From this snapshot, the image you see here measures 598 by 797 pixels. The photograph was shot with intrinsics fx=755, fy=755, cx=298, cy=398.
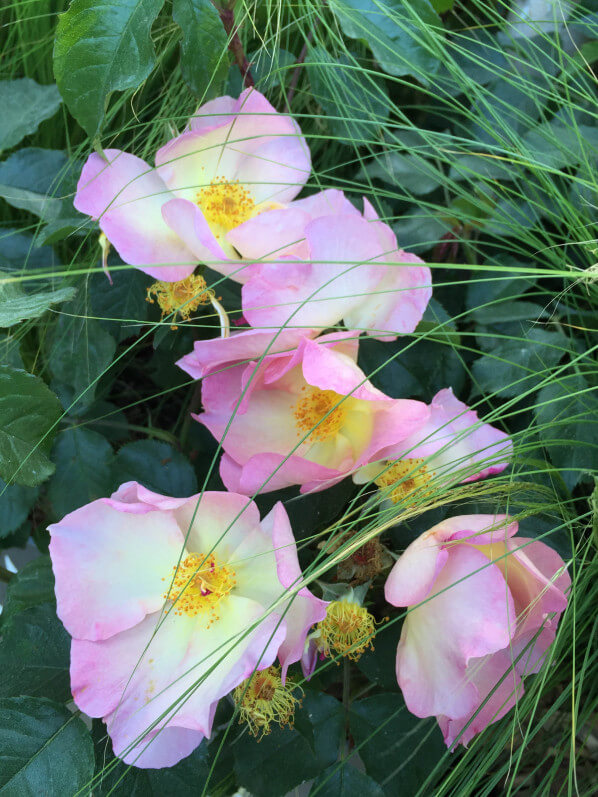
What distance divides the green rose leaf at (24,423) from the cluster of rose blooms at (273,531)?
3.5 inches

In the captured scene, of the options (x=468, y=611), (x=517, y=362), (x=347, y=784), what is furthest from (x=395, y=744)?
(x=517, y=362)

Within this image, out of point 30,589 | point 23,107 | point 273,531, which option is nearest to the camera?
point 273,531

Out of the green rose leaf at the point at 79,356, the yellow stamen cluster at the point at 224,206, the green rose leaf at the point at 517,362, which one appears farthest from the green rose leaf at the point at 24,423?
the green rose leaf at the point at 517,362

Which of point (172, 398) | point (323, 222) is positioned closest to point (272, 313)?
point (323, 222)

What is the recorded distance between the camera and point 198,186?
16.4 inches

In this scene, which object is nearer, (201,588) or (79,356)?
(201,588)

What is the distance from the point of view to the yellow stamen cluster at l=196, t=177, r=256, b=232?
41cm

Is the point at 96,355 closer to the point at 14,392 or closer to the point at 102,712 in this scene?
the point at 14,392

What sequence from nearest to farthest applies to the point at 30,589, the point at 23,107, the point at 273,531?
the point at 273,531 → the point at 30,589 → the point at 23,107

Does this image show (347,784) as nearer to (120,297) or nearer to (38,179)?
(120,297)

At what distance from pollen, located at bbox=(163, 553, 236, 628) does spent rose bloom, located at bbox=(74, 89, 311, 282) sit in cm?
14

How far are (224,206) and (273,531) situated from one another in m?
0.19

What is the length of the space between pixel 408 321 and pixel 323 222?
0.22 feet

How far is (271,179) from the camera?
0.44m
